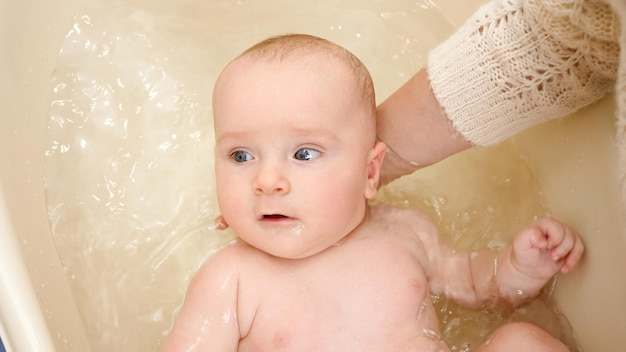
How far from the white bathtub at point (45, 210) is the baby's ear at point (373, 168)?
0.31 m

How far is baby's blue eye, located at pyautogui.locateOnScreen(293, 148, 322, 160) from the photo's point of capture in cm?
101

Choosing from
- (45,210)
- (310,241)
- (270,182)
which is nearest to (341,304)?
(310,241)

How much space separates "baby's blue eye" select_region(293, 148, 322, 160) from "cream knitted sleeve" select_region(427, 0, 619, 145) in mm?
234

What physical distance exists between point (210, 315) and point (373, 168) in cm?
33

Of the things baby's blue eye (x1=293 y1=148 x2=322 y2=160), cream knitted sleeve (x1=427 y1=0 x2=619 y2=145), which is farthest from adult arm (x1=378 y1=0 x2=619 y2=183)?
baby's blue eye (x1=293 y1=148 x2=322 y2=160)

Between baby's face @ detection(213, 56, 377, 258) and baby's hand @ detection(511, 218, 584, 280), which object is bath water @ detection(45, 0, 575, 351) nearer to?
baby's hand @ detection(511, 218, 584, 280)

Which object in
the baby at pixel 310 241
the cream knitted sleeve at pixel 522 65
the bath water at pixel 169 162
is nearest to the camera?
the cream knitted sleeve at pixel 522 65

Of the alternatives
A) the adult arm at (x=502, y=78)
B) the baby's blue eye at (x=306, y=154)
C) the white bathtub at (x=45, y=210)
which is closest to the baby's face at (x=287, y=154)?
the baby's blue eye at (x=306, y=154)

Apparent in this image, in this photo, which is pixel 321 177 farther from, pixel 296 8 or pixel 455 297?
pixel 296 8

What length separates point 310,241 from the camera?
39.6 inches

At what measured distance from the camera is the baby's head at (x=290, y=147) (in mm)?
982

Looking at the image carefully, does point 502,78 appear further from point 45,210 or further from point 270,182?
point 45,210

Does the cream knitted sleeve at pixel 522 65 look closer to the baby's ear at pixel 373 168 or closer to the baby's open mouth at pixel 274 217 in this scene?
the baby's ear at pixel 373 168

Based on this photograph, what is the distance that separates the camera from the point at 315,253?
1.06 meters
